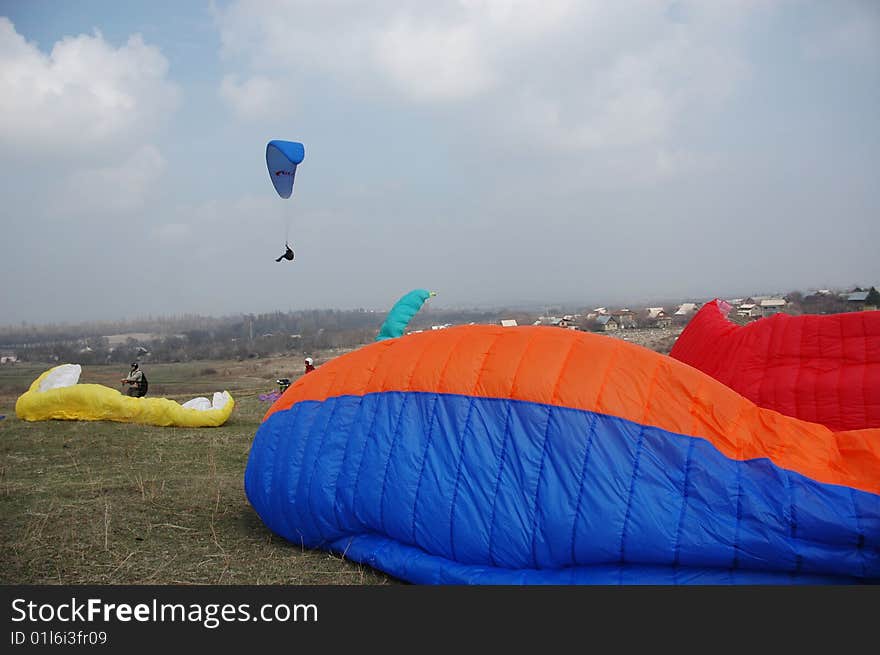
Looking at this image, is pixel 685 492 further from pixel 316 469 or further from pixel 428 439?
pixel 316 469

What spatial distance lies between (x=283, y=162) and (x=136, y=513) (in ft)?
21.2

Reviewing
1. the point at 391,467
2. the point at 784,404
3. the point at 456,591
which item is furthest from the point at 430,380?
the point at 784,404

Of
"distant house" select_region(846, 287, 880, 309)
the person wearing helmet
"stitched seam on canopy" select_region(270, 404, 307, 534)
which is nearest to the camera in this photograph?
"stitched seam on canopy" select_region(270, 404, 307, 534)

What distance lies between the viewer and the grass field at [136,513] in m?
4.75

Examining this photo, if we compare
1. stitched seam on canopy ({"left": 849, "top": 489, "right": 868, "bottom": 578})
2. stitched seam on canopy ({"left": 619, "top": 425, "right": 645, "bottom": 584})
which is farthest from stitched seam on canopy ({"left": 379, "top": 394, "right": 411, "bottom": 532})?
stitched seam on canopy ({"left": 849, "top": 489, "right": 868, "bottom": 578})

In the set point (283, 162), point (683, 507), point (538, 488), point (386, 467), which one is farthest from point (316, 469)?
point (283, 162)

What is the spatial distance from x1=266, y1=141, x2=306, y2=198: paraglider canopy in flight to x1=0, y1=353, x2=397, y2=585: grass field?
4.08m

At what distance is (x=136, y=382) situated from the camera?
48.9 feet

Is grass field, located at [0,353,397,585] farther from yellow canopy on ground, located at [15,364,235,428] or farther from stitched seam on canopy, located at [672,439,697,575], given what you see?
stitched seam on canopy, located at [672,439,697,575]

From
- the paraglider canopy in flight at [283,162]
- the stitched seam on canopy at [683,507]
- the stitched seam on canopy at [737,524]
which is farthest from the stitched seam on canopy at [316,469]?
the paraglider canopy in flight at [283,162]

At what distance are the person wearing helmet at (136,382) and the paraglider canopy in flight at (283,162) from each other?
578 centimetres

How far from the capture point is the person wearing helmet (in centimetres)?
1483

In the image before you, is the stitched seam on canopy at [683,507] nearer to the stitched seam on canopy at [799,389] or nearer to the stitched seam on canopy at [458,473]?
the stitched seam on canopy at [458,473]

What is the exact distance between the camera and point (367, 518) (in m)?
4.83
